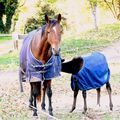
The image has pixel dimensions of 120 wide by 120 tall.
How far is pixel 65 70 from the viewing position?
10250 millimetres

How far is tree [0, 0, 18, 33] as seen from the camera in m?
40.2

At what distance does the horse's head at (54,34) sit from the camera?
8.57 metres

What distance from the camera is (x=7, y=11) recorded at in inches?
1607

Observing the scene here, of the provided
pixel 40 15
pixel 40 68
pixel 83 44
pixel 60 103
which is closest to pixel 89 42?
pixel 83 44

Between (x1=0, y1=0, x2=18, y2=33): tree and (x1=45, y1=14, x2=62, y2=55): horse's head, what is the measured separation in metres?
31.1

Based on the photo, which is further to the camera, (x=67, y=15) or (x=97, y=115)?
(x=67, y=15)

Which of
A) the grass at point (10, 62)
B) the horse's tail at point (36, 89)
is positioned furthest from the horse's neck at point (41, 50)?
the grass at point (10, 62)

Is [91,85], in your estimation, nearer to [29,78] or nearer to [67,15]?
[29,78]

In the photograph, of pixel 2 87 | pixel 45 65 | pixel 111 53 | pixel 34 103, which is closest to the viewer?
pixel 45 65

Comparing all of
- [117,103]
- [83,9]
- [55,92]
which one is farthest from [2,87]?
[83,9]

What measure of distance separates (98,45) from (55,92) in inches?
438

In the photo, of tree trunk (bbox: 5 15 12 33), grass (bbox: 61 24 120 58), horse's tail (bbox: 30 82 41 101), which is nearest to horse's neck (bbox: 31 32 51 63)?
horse's tail (bbox: 30 82 41 101)

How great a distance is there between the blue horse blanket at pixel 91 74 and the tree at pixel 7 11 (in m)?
29.7

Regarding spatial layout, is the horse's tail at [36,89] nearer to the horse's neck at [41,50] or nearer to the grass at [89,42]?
the horse's neck at [41,50]
